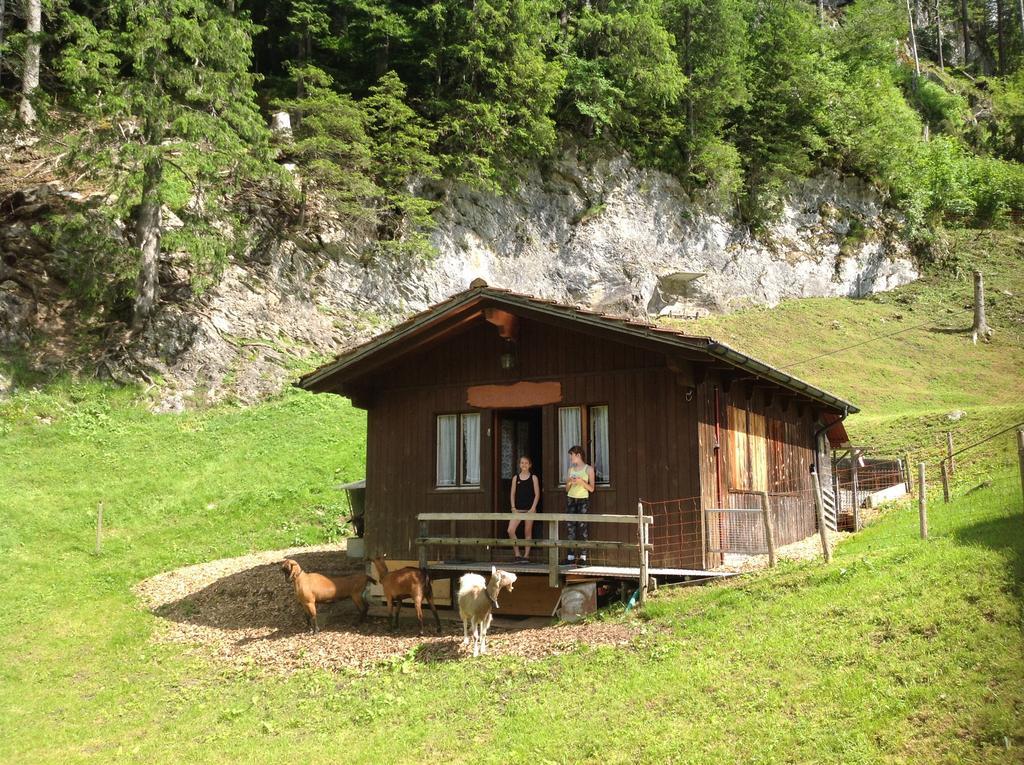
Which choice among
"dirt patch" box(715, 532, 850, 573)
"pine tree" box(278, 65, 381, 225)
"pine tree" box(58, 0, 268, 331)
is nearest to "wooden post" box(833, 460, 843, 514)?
"dirt patch" box(715, 532, 850, 573)

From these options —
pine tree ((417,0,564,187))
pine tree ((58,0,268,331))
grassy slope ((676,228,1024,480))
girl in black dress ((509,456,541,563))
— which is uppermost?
pine tree ((417,0,564,187))

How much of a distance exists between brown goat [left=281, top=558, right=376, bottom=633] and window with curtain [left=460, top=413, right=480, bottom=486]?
2.41 m

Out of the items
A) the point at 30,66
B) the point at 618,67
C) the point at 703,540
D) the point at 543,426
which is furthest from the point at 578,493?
the point at 618,67

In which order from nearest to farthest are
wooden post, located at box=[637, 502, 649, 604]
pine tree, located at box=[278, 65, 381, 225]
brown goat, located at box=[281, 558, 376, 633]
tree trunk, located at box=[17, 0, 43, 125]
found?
wooden post, located at box=[637, 502, 649, 604] → brown goat, located at box=[281, 558, 376, 633] → tree trunk, located at box=[17, 0, 43, 125] → pine tree, located at box=[278, 65, 381, 225]

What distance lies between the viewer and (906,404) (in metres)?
34.0

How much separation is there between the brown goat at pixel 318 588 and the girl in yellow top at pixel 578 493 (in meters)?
3.45

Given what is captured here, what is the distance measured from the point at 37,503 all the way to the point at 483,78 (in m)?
26.8

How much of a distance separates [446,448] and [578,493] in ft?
10.1

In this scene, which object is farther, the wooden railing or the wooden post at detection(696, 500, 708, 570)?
the wooden post at detection(696, 500, 708, 570)

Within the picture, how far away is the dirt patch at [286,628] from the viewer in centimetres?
1098

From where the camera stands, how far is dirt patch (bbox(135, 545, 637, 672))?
11.0 metres

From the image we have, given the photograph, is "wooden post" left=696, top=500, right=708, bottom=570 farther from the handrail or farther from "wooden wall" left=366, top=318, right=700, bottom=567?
the handrail

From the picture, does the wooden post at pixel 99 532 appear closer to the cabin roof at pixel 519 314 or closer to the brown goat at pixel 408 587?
the cabin roof at pixel 519 314

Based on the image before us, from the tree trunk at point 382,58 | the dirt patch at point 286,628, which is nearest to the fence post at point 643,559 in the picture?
the dirt patch at point 286,628
